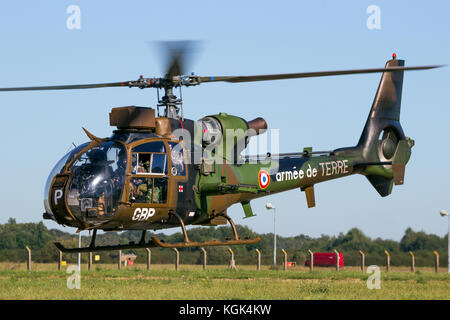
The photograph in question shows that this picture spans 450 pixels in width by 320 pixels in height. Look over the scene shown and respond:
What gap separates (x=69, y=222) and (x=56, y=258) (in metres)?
37.6

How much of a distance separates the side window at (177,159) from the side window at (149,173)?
27cm

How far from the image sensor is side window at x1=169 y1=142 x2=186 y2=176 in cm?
1850

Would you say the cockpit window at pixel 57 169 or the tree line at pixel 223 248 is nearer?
the cockpit window at pixel 57 169


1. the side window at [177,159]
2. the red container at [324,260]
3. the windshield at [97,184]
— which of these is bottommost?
the red container at [324,260]

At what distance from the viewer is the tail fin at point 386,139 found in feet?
→ 85.4

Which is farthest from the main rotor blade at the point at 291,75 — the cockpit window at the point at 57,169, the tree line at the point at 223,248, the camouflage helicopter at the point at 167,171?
the tree line at the point at 223,248

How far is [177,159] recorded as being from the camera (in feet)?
61.2

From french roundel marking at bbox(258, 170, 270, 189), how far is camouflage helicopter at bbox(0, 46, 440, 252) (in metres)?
0.03

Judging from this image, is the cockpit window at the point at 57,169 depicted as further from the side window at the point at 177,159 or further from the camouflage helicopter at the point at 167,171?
the side window at the point at 177,159

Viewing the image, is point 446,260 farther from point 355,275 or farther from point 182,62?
point 182,62

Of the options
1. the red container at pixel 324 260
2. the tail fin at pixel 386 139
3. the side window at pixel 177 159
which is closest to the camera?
the side window at pixel 177 159

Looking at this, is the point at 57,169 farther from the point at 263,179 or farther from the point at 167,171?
the point at 263,179
